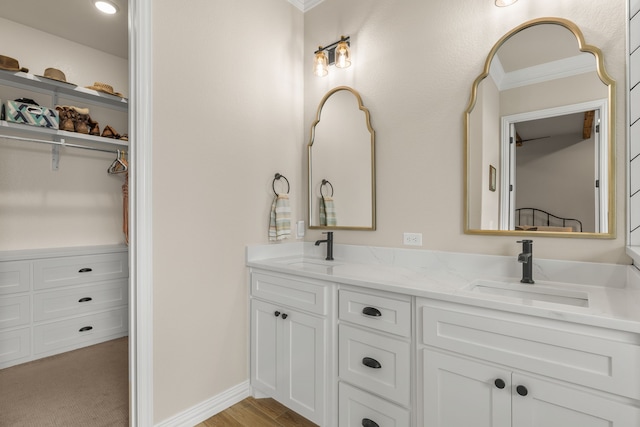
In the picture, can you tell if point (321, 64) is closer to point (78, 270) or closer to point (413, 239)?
point (413, 239)

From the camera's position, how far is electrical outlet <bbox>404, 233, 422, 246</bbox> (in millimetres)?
1907

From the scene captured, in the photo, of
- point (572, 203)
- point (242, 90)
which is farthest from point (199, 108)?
point (572, 203)

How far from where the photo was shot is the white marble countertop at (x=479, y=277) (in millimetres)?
1022

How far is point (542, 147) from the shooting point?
1.51 m

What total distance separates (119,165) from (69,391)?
1.99 meters

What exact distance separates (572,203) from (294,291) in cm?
145

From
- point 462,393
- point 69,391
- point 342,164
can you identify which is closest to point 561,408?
point 462,393

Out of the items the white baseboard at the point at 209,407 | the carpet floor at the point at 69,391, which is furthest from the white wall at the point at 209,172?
the carpet floor at the point at 69,391

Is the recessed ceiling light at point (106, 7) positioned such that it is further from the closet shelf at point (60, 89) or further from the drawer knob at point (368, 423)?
the drawer knob at point (368, 423)

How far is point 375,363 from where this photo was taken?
56.8 inches

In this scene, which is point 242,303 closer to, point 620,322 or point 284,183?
point 284,183

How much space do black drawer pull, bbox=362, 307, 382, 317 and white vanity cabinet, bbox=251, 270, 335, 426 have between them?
21 cm

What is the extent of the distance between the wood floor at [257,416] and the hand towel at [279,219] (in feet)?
3.53

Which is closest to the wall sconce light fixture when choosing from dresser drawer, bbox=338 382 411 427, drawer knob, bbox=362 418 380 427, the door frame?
the door frame
